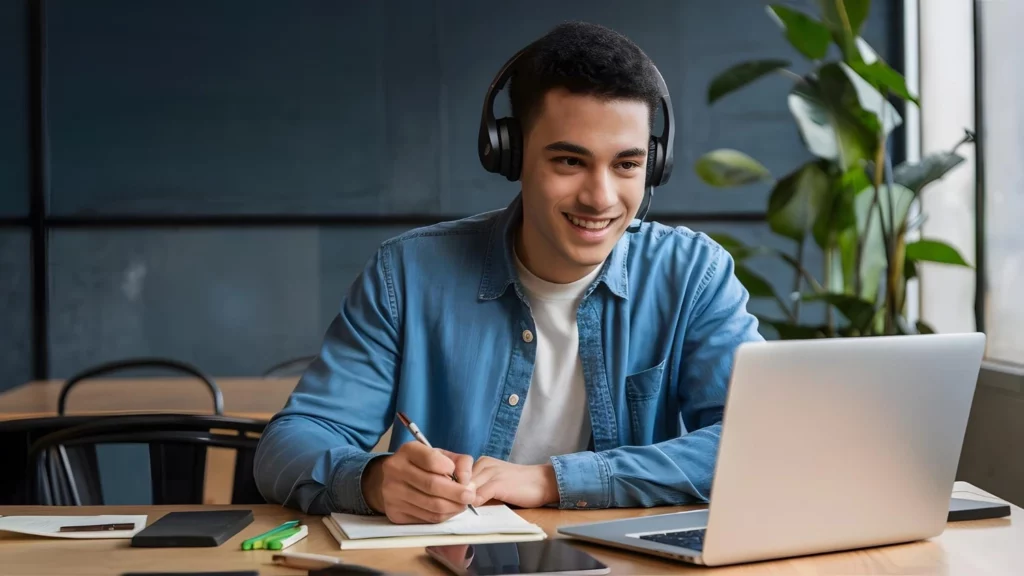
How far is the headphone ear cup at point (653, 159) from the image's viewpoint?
1.59 meters

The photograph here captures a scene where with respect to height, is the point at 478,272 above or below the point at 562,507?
above

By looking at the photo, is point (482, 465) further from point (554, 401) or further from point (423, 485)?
point (554, 401)

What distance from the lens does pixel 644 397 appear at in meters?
1.57

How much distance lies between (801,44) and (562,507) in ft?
6.53

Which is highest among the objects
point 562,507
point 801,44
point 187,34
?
point 187,34

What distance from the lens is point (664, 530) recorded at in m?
1.16

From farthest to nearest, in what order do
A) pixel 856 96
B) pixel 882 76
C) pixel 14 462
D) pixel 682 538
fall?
pixel 856 96 < pixel 882 76 < pixel 14 462 < pixel 682 538

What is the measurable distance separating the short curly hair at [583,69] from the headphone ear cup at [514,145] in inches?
0.5

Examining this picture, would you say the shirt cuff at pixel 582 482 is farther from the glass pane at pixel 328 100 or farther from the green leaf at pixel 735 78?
the glass pane at pixel 328 100

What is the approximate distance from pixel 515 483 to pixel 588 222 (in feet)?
1.34

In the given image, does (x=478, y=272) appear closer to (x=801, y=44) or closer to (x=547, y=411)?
(x=547, y=411)

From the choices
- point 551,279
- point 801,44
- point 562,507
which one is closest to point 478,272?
point 551,279

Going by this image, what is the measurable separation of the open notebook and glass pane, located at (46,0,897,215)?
9.49 ft

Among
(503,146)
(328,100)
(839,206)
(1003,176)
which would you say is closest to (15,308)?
(328,100)
